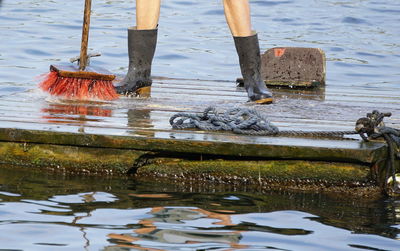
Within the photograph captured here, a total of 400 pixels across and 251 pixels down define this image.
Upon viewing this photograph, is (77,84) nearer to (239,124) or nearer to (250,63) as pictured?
(250,63)

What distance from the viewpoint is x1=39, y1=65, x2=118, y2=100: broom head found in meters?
6.21

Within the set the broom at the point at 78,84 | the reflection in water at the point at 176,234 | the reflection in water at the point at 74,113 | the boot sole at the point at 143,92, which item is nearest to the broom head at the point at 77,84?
the broom at the point at 78,84

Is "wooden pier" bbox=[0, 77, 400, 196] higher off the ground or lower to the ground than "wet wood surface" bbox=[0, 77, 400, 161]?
lower

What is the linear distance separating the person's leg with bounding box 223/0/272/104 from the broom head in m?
0.91

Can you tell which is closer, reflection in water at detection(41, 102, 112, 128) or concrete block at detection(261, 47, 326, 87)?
reflection in water at detection(41, 102, 112, 128)

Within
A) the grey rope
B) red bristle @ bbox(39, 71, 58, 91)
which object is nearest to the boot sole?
red bristle @ bbox(39, 71, 58, 91)

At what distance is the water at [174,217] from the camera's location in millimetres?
4000

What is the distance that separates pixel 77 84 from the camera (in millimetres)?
6238

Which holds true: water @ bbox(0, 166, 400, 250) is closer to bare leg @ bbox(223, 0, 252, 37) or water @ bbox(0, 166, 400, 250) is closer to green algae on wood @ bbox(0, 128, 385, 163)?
green algae on wood @ bbox(0, 128, 385, 163)

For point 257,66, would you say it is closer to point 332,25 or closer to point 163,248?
point 163,248

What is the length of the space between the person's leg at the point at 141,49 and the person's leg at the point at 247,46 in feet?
1.73

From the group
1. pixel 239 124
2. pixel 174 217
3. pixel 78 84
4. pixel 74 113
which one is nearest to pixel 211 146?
pixel 239 124

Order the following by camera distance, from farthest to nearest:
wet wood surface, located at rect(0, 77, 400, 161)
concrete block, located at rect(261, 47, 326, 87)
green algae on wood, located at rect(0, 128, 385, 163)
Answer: concrete block, located at rect(261, 47, 326, 87) → wet wood surface, located at rect(0, 77, 400, 161) → green algae on wood, located at rect(0, 128, 385, 163)

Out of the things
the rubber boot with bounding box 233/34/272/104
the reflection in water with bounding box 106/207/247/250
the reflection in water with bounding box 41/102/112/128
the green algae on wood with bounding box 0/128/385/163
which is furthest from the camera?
the rubber boot with bounding box 233/34/272/104
